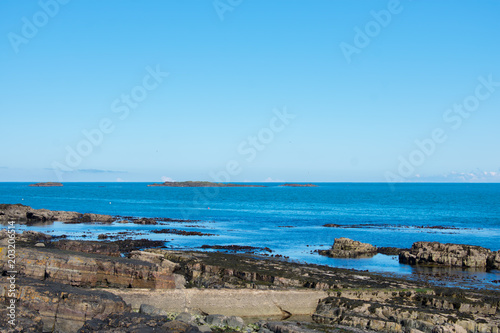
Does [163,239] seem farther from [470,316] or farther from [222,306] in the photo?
[470,316]

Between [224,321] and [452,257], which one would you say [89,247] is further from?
[452,257]

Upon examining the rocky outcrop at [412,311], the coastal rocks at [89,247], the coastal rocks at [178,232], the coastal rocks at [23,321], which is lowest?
the coastal rocks at [178,232]

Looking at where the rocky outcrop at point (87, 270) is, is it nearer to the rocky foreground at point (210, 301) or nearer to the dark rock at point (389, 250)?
the rocky foreground at point (210, 301)

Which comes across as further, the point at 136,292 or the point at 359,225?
the point at 359,225

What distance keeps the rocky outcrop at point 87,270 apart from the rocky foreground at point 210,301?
0.05m

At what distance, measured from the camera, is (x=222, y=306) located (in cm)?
2241

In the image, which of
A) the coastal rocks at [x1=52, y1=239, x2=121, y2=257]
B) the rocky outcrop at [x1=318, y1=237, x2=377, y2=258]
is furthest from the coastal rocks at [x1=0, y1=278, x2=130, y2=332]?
the rocky outcrop at [x1=318, y1=237, x2=377, y2=258]

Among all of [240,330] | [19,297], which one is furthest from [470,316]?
[19,297]

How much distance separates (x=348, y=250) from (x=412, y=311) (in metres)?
23.1

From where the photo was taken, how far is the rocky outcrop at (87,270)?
22031 millimetres

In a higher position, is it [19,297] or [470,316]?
[19,297]

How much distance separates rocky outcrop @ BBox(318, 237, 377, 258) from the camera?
4338 centimetres

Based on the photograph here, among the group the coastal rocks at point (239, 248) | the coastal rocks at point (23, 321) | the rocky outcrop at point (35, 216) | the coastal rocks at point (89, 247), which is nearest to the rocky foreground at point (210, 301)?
the coastal rocks at point (23, 321)

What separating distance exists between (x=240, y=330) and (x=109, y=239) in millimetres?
32331
